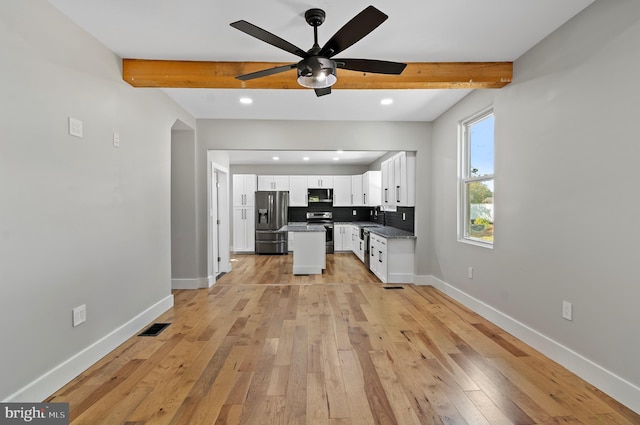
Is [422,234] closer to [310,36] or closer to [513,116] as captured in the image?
[513,116]

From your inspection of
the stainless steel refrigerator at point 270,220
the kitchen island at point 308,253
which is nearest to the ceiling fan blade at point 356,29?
the kitchen island at point 308,253

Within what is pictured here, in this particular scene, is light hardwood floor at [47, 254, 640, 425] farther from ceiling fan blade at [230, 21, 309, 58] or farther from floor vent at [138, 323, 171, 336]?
ceiling fan blade at [230, 21, 309, 58]

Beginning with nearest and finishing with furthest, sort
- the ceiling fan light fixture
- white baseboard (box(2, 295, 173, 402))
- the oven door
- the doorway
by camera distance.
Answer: white baseboard (box(2, 295, 173, 402)) < the ceiling fan light fixture < the doorway < the oven door

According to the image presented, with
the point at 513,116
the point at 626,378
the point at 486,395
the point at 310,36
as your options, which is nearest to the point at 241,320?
the point at 486,395

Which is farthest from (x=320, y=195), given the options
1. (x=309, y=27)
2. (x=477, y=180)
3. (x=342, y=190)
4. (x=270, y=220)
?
(x=309, y=27)

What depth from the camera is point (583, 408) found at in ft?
6.07

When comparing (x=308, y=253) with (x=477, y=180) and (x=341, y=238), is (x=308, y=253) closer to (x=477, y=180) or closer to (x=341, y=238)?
(x=341, y=238)

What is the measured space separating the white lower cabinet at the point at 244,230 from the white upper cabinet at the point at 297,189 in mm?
1114

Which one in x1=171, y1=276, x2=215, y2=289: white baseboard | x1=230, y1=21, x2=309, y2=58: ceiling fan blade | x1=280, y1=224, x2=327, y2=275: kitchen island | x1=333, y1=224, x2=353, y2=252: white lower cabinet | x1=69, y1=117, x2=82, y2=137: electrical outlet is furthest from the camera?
x1=333, y1=224, x2=353, y2=252: white lower cabinet

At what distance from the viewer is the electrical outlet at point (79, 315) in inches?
89.0

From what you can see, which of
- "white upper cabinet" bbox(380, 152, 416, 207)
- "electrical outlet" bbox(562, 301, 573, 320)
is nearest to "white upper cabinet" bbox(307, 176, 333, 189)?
"white upper cabinet" bbox(380, 152, 416, 207)

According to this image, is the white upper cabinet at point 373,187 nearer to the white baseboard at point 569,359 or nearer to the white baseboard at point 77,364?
the white baseboard at point 569,359

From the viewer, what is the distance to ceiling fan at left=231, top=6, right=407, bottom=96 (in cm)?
179

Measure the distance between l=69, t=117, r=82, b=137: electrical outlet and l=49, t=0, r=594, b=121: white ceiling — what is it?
733 millimetres
